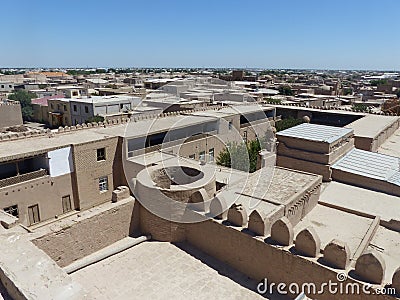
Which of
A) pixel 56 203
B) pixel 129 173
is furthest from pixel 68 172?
pixel 129 173

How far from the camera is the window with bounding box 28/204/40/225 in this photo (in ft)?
58.5

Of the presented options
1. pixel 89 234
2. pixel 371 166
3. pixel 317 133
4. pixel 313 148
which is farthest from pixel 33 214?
pixel 371 166

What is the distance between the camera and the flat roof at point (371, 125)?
22.9 meters

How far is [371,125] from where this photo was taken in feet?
86.1

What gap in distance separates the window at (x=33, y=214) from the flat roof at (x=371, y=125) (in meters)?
21.1

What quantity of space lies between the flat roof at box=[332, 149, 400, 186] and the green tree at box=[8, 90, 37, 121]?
180ft

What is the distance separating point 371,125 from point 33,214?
83.0ft

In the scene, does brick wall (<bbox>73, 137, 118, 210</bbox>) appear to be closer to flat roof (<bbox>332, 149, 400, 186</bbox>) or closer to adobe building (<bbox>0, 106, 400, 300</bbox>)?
adobe building (<bbox>0, 106, 400, 300</bbox>)

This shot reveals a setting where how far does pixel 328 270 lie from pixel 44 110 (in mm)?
54456

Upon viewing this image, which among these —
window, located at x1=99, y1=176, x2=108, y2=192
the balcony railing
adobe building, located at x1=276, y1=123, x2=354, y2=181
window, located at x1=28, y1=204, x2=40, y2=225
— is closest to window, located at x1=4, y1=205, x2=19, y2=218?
window, located at x1=28, y1=204, x2=40, y2=225

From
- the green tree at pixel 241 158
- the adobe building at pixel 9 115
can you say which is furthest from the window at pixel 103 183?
the adobe building at pixel 9 115

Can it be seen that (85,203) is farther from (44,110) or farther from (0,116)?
(44,110)

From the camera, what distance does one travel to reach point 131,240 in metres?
13.7

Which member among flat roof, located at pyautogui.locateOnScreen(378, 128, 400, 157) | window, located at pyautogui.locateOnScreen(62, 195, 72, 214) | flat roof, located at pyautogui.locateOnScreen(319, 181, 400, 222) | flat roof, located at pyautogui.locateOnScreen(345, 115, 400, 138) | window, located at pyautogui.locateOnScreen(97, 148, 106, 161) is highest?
flat roof, located at pyautogui.locateOnScreen(345, 115, 400, 138)
